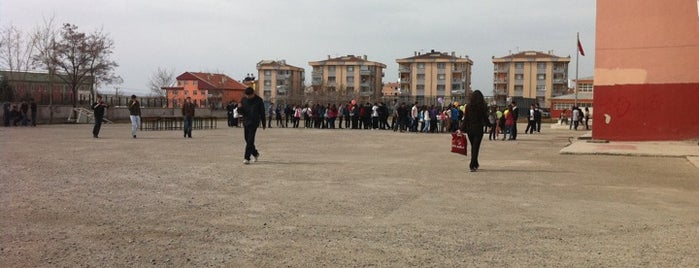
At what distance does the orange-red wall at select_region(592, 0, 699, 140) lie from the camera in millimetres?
18969

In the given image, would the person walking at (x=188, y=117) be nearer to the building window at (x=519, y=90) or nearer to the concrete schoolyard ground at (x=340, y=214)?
the concrete schoolyard ground at (x=340, y=214)

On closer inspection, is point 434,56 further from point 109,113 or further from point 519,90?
point 109,113

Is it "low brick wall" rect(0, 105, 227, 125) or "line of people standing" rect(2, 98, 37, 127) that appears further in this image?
"low brick wall" rect(0, 105, 227, 125)

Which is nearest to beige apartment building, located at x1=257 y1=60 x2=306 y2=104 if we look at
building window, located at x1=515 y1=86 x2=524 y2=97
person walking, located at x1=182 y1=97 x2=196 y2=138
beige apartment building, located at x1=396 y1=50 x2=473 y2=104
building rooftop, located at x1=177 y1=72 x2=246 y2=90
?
building rooftop, located at x1=177 y1=72 x2=246 y2=90

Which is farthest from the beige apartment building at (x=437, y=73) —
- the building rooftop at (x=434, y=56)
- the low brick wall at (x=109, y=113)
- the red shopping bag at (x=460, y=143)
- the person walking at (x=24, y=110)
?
the red shopping bag at (x=460, y=143)

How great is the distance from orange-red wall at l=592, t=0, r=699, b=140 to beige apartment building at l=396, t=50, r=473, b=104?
10180 cm

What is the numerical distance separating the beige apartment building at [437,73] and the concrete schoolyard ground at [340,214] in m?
113

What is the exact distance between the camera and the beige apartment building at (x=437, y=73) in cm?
12319

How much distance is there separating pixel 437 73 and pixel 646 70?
4157 inches

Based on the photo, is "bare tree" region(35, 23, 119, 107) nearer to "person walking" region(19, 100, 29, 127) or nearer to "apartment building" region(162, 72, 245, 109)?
"person walking" region(19, 100, 29, 127)

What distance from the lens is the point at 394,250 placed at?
5.08 metres

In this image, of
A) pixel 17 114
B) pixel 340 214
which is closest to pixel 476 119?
pixel 340 214

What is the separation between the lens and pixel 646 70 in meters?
19.7

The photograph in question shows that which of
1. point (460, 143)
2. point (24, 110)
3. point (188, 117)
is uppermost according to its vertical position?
point (24, 110)
